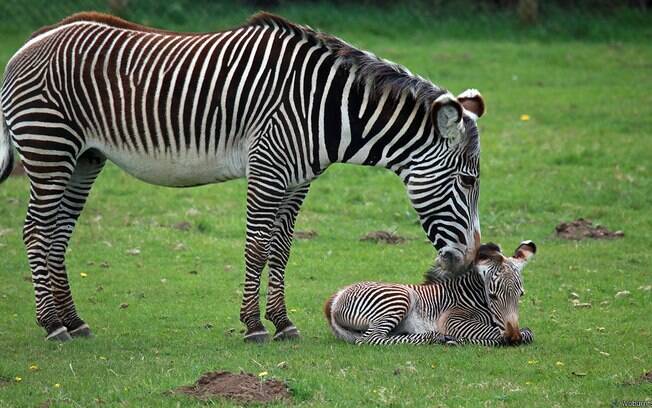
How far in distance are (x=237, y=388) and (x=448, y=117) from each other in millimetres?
3277

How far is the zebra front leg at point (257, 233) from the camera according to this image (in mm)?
10039

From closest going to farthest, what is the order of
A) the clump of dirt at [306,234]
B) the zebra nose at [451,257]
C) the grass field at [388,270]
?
1. the grass field at [388,270]
2. the zebra nose at [451,257]
3. the clump of dirt at [306,234]

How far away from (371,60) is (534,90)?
43.0 feet

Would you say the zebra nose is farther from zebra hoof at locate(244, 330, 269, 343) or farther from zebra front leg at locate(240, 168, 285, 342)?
zebra hoof at locate(244, 330, 269, 343)

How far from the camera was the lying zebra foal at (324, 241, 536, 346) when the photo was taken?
9.89 meters

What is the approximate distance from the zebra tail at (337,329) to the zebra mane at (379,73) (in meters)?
2.01

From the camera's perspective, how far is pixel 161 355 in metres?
9.76

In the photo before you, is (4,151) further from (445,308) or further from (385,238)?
(385,238)

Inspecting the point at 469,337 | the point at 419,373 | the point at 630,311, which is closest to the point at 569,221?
the point at 630,311

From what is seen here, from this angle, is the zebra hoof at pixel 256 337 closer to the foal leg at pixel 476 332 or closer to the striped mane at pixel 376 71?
the foal leg at pixel 476 332

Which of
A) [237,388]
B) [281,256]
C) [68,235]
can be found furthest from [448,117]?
[68,235]

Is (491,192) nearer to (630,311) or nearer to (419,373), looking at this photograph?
(630,311)

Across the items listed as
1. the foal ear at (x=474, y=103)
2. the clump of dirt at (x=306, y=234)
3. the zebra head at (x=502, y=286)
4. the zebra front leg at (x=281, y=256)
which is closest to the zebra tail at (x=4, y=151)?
the zebra front leg at (x=281, y=256)

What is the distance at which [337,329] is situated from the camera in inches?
404
